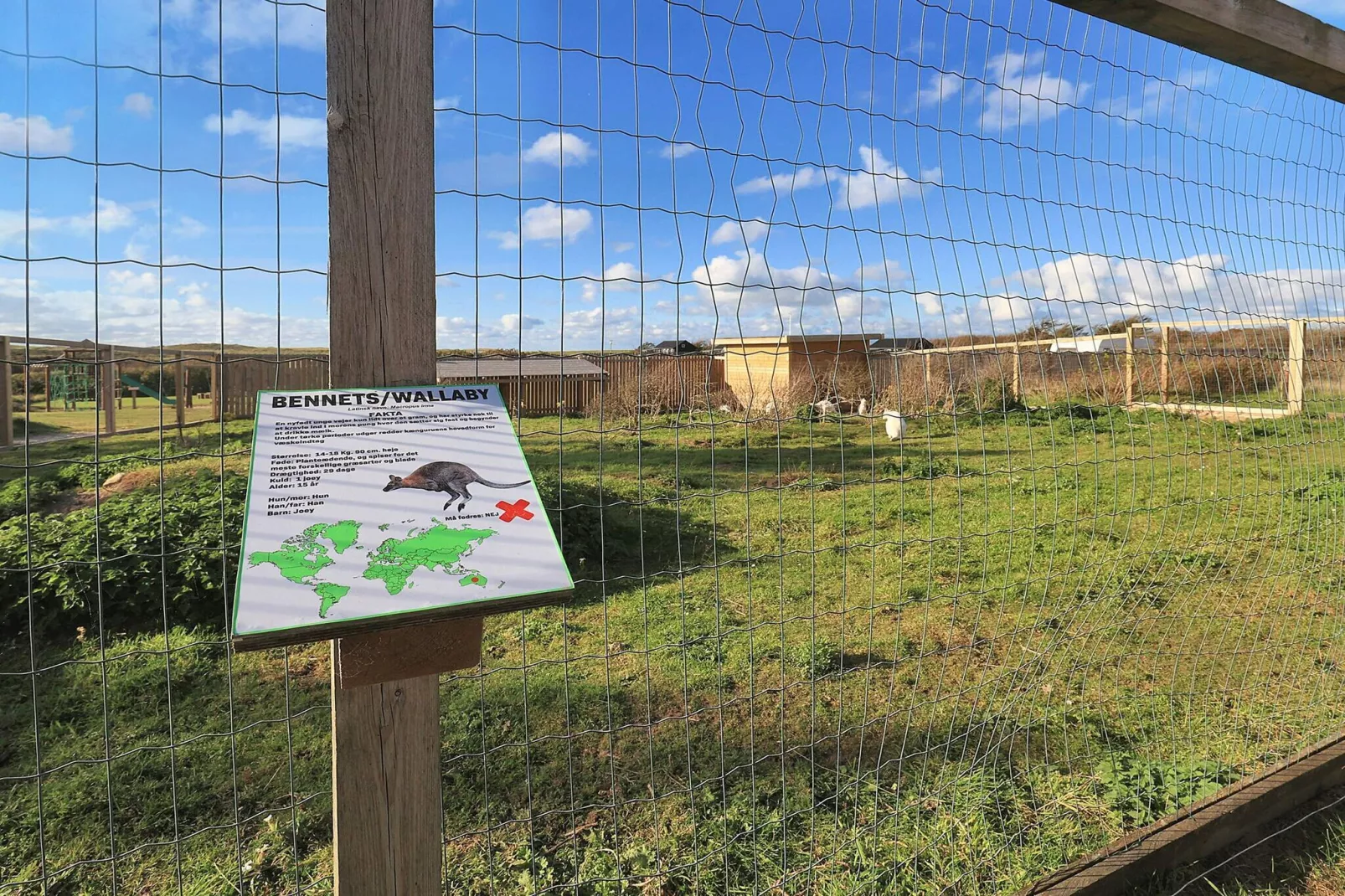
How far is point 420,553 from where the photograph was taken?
103 centimetres

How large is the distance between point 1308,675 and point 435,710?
3.78 metres

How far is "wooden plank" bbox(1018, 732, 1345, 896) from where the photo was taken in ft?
6.75

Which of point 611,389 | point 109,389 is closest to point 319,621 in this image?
point 109,389

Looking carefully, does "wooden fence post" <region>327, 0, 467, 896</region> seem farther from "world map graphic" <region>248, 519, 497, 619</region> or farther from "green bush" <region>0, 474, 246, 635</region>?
"green bush" <region>0, 474, 246, 635</region>

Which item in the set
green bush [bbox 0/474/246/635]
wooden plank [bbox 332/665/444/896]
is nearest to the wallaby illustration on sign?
wooden plank [bbox 332/665/444/896]

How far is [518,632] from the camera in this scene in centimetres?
411

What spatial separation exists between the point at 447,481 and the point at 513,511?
0.10 meters

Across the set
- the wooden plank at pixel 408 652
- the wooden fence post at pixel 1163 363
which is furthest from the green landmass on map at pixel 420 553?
the wooden fence post at pixel 1163 363

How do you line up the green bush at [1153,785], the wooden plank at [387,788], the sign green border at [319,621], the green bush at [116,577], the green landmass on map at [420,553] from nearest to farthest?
the sign green border at [319,621], the green landmass on map at [420,553], the wooden plank at [387,788], the green bush at [1153,785], the green bush at [116,577]

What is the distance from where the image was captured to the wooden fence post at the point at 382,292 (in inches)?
49.5

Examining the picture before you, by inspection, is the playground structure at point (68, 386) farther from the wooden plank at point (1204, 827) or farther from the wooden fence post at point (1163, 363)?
the wooden fence post at point (1163, 363)

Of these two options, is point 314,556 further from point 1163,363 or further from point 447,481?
point 1163,363

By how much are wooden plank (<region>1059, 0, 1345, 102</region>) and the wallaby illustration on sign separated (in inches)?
83.9

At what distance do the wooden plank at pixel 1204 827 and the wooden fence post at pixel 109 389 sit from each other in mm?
2588
